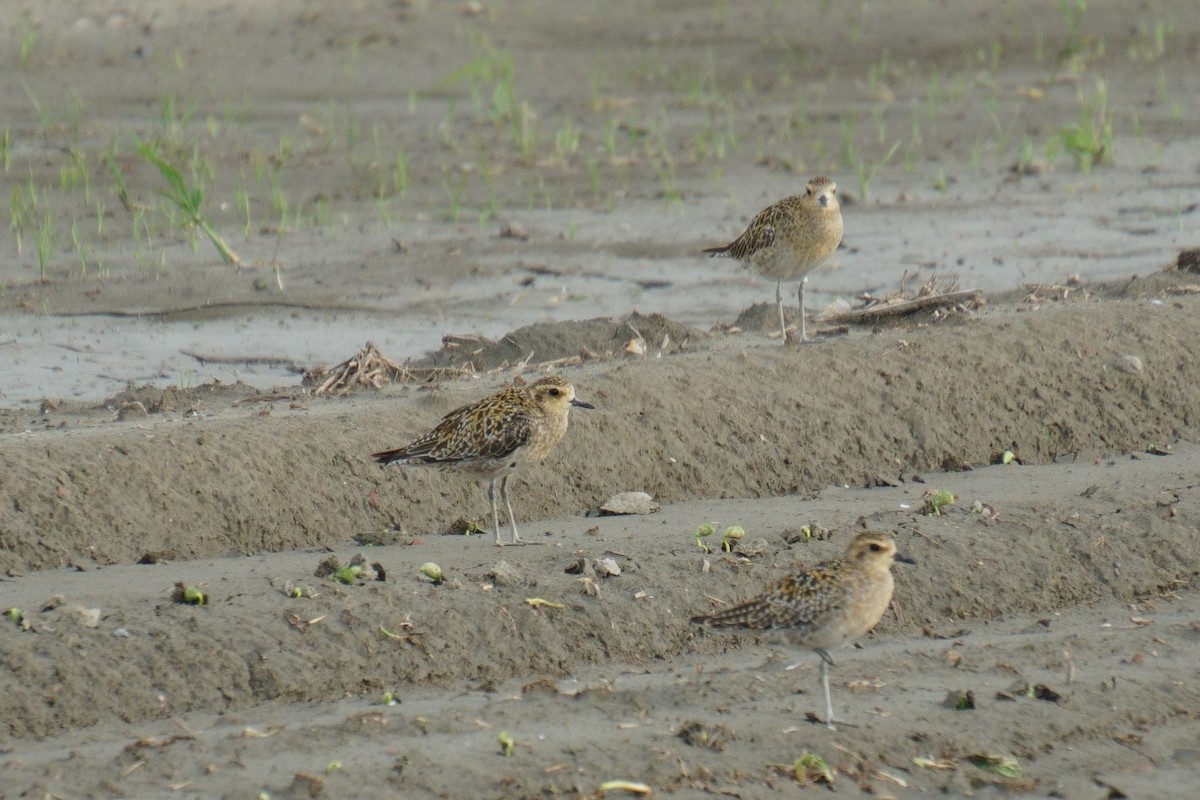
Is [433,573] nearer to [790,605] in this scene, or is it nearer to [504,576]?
[504,576]

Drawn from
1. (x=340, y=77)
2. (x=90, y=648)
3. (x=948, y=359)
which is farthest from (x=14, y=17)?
(x=90, y=648)

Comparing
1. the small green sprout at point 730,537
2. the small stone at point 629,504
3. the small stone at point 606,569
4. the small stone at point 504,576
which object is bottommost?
the small stone at point 629,504

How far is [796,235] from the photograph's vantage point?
10633mm

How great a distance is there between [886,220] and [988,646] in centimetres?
761

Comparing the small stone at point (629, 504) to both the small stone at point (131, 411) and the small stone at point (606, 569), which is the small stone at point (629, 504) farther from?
the small stone at point (131, 411)

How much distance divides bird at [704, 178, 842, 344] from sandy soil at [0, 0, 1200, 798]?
422 millimetres

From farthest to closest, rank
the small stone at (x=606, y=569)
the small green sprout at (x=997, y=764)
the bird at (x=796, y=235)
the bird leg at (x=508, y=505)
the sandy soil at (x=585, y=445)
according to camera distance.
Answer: the bird at (x=796, y=235) < the bird leg at (x=508, y=505) < the small stone at (x=606, y=569) < the sandy soil at (x=585, y=445) < the small green sprout at (x=997, y=764)

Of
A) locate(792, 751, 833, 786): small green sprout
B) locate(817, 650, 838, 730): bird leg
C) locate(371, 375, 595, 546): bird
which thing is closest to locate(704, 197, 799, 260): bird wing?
locate(371, 375, 595, 546): bird

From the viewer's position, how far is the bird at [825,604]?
653cm

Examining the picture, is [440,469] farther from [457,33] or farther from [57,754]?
[457,33]

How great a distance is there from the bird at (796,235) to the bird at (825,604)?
12.6 feet

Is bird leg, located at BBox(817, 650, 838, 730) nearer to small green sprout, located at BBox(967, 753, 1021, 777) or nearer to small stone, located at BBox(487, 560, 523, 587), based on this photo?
small green sprout, located at BBox(967, 753, 1021, 777)

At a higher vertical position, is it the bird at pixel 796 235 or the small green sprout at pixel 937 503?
the bird at pixel 796 235

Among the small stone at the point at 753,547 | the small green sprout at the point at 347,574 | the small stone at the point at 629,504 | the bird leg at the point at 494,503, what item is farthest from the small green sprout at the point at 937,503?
the small green sprout at the point at 347,574
